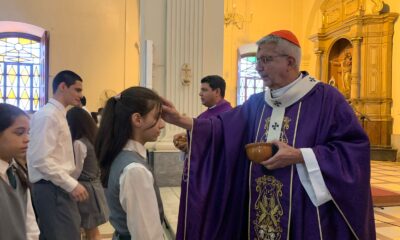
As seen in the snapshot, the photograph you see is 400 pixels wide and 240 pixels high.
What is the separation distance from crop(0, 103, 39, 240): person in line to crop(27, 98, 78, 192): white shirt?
2.66 feet

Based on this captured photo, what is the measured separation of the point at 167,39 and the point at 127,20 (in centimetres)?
722

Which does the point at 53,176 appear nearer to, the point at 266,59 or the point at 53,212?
the point at 53,212

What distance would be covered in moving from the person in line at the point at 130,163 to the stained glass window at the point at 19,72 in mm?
11773

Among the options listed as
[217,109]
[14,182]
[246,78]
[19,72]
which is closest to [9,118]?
[14,182]

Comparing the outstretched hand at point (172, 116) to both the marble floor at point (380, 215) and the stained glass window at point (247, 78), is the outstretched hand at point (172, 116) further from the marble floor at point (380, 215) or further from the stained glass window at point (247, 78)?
the stained glass window at point (247, 78)

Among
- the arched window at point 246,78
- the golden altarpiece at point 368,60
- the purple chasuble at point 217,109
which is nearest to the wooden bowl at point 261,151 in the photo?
the purple chasuble at point 217,109

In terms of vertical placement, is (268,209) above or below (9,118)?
below

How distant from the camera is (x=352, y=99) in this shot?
44.0 feet

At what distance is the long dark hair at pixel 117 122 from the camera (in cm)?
184

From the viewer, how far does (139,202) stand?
1660mm

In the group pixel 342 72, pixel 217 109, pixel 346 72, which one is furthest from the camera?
pixel 342 72

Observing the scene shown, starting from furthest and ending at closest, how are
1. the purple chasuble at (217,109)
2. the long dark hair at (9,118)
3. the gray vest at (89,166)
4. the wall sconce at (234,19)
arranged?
1. the wall sconce at (234,19)
2. the purple chasuble at (217,109)
3. the gray vest at (89,166)
4. the long dark hair at (9,118)

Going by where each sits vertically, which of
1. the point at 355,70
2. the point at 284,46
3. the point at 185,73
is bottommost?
the point at 284,46

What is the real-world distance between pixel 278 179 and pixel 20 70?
1227cm
